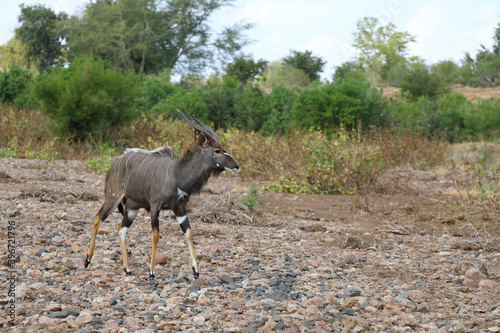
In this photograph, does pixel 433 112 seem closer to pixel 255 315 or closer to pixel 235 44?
pixel 255 315

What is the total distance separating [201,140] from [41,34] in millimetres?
43473

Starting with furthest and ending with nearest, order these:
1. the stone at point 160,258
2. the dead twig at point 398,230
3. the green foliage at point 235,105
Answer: the green foliage at point 235,105 → the dead twig at point 398,230 → the stone at point 160,258

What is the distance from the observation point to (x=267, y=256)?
5.43m

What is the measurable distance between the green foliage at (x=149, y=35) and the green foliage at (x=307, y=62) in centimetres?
434

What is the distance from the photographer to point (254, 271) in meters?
4.87

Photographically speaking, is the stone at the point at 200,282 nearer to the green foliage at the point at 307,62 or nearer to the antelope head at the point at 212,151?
the antelope head at the point at 212,151

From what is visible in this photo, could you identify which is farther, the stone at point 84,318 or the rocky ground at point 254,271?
the rocky ground at point 254,271

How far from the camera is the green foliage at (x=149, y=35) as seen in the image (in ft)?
124

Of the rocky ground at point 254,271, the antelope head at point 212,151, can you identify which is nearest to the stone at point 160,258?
the rocky ground at point 254,271

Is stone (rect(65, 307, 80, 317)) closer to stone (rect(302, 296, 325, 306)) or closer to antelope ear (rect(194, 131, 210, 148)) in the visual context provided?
antelope ear (rect(194, 131, 210, 148))

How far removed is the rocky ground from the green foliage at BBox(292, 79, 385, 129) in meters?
8.40

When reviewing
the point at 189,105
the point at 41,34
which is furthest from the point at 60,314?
the point at 41,34

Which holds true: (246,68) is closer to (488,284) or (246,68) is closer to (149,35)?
(149,35)

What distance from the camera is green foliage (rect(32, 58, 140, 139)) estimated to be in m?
14.0
